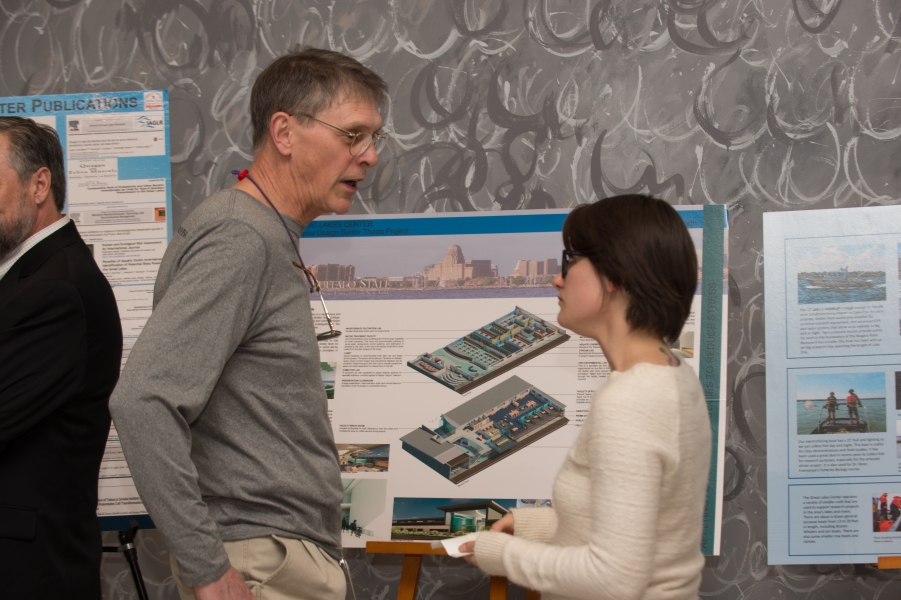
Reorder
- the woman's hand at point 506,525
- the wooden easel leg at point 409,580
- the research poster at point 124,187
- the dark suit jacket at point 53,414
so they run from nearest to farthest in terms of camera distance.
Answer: the woman's hand at point 506,525, the dark suit jacket at point 53,414, the wooden easel leg at point 409,580, the research poster at point 124,187

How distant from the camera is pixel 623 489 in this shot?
0.98 metres

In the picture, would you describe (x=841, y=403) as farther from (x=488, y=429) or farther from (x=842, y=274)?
(x=488, y=429)

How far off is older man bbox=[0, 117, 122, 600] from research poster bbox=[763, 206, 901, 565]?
1.80 metres

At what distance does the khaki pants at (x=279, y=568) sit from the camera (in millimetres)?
1240

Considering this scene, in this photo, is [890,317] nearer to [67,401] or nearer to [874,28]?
[874,28]

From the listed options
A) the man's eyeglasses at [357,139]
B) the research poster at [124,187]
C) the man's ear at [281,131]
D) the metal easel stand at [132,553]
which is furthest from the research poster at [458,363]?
the man's ear at [281,131]

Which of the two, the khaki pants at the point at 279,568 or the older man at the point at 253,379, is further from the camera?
the khaki pants at the point at 279,568

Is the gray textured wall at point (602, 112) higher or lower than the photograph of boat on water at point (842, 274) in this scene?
higher

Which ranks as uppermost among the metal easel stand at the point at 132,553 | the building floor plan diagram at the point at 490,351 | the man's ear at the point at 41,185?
the man's ear at the point at 41,185

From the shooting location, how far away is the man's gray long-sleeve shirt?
1119mm

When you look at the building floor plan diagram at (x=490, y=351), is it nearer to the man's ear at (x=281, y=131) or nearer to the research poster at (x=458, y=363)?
the research poster at (x=458, y=363)

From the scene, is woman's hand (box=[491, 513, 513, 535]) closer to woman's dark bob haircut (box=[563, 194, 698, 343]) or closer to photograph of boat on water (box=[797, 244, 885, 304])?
woman's dark bob haircut (box=[563, 194, 698, 343])

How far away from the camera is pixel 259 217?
4.31ft

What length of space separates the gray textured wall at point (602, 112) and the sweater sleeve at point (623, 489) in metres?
1.35
